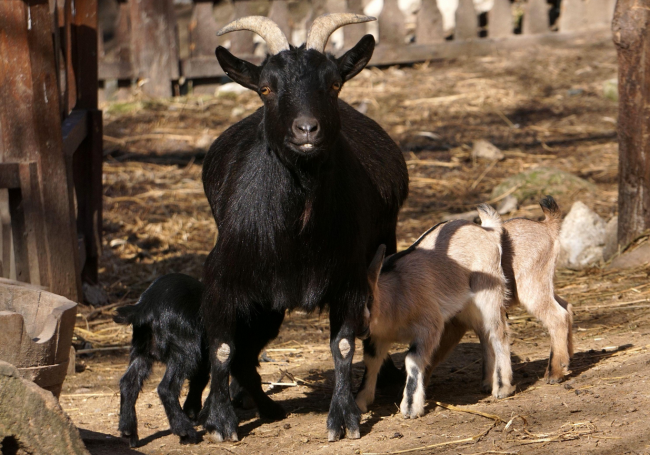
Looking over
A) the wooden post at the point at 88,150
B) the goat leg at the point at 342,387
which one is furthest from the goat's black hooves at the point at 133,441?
the wooden post at the point at 88,150

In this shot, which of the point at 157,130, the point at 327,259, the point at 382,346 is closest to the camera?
the point at 327,259

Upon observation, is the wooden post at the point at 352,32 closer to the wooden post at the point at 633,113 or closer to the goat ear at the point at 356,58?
the wooden post at the point at 633,113

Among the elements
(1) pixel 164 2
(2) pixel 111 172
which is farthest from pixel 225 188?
(1) pixel 164 2

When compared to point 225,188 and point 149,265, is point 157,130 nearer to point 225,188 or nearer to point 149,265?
point 149,265

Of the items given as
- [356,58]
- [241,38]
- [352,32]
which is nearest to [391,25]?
[352,32]

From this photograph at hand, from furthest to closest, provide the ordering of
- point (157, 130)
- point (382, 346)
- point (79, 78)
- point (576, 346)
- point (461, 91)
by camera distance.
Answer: point (461, 91)
point (157, 130)
point (79, 78)
point (576, 346)
point (382, 346)

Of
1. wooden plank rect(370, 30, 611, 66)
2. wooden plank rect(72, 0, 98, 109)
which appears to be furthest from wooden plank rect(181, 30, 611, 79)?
wooden plank rect(72, 0, 98, 109)

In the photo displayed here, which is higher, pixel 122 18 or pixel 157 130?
pixel 122 18

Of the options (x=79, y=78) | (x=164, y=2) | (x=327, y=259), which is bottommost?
(x=327, y=259)

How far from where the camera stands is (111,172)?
10438mm

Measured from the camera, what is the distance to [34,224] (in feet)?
19.6

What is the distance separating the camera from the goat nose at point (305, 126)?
4007 millimetres

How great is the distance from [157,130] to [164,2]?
1.94 metres

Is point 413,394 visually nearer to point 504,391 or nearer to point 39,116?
point 504,391
